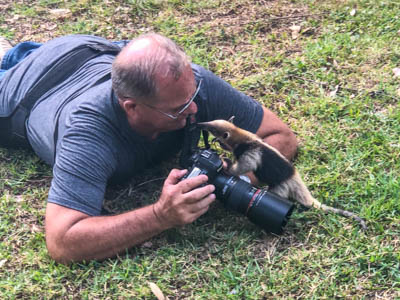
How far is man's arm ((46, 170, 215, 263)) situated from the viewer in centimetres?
301

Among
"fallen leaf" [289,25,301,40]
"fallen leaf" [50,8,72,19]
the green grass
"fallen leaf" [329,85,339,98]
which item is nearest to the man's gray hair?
the green grass

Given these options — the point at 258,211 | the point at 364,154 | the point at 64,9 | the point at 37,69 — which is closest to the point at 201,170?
the point at 258,211

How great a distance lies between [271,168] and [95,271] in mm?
1423

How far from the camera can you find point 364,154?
384cm

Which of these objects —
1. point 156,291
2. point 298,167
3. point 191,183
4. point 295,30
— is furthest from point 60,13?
point 156,291

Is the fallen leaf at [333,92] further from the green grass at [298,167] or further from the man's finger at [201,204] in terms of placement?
the man's finger at [201,204]

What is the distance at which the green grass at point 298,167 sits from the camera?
3090mm

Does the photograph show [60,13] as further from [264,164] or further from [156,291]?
[156,291]

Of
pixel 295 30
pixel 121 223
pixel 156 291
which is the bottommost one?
pixel 156 291

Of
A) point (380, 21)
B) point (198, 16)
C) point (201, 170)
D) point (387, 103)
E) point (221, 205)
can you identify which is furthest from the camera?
point (198, 16)

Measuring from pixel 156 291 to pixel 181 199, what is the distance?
2.02 ft

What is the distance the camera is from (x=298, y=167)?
3848 mm

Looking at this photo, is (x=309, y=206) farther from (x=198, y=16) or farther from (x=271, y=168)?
(x=198, y=16)

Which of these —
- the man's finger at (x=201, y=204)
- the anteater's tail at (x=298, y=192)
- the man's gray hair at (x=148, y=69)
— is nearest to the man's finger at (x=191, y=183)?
the man's finger at (x=201, y=204)
